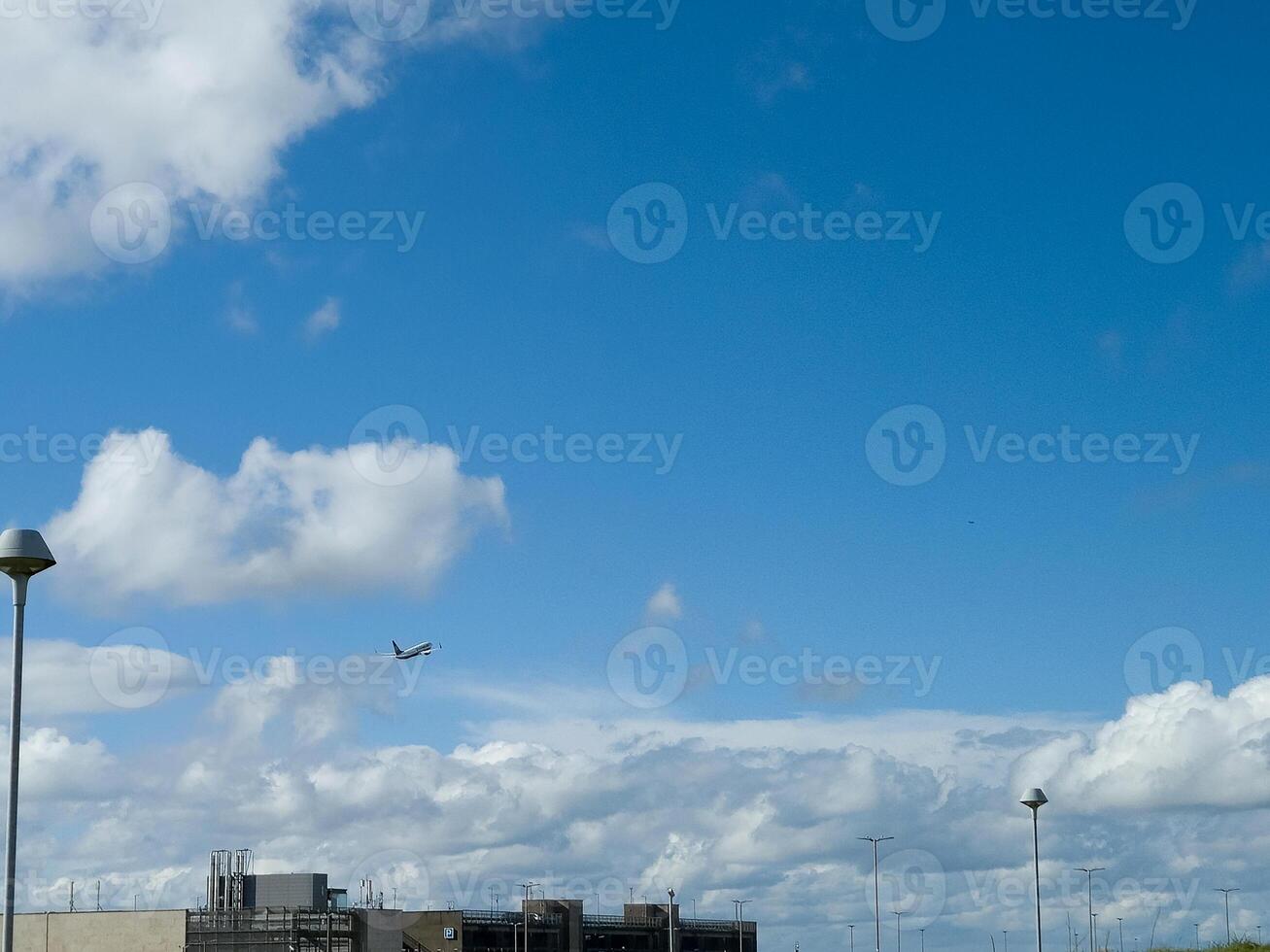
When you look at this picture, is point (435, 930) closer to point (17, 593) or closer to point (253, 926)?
point (253, 926)

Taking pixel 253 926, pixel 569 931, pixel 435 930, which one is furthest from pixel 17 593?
pixel 569 931

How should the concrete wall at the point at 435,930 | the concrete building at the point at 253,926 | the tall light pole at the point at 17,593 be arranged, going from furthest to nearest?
the concrete wall at the point at 435,930, the concrete building at the point at 253,926, the tall light pole at the point at 17,593

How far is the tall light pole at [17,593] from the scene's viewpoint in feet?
71.3

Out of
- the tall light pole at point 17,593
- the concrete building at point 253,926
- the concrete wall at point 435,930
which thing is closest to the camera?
the tall light pole at point 17,593

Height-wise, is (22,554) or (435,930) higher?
(22,554)

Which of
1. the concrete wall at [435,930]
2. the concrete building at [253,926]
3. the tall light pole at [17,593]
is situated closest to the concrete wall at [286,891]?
the concrete building at [253,926]

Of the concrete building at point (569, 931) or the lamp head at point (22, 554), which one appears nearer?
the lamp head at point (22, 554)

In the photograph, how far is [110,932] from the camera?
11325cm

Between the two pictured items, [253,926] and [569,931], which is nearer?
[253,926]

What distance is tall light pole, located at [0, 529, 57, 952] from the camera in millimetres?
21719

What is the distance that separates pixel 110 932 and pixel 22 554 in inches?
3961

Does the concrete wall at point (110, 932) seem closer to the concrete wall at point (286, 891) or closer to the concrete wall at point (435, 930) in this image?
the concrete wall at point (286, 891)

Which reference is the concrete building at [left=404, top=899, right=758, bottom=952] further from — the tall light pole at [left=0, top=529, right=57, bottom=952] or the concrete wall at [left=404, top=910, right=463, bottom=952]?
the tall light pole at [left=0, top=529, right=57, bottom=952]

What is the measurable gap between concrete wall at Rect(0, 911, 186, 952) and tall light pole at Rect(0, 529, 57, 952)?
317ft
